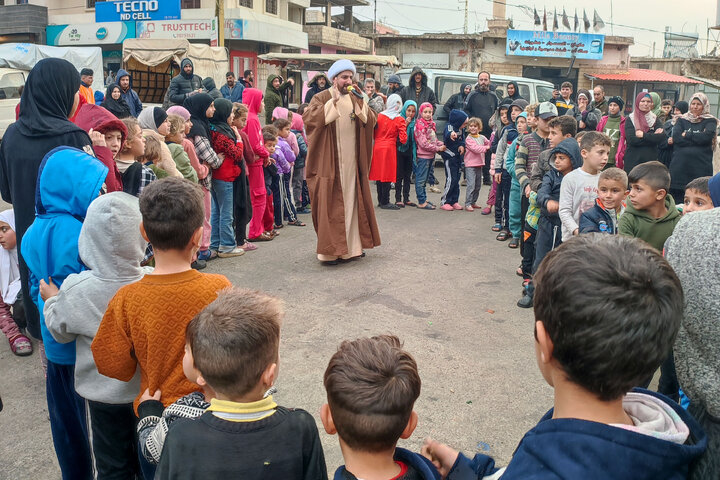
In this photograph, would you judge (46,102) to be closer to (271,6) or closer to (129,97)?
(129,97)

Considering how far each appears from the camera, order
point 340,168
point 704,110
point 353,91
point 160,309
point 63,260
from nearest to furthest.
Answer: point 160,309
point 63,260
point 353,91
point 340,168
point 704,110

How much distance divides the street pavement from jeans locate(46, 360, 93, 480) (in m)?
0.31

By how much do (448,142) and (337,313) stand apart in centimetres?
535

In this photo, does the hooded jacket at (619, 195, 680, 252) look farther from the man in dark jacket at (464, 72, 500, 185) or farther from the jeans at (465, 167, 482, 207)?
the man in dark jacket at (464, 72, 500, 185)

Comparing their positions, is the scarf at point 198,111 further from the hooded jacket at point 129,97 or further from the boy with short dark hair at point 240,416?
the hooded jacket at point 129,97

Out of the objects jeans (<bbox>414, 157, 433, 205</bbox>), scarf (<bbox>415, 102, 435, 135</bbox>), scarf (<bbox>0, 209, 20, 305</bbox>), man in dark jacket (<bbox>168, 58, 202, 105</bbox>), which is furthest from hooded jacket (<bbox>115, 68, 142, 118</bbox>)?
scarf (<bbox>0, 209, 20, 305</bbox>)

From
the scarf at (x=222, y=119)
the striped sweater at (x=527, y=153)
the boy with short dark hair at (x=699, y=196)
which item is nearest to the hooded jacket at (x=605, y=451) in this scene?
the boy with short dark hair at (x=699, y=196)

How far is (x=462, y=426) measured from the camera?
3424 mm

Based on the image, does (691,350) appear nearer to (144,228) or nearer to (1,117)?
(144,228)

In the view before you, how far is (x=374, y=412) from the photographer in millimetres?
1529

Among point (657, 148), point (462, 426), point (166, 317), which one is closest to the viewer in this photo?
point (166, 317)

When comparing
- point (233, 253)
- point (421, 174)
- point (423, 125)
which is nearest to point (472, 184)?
point (421, 174)

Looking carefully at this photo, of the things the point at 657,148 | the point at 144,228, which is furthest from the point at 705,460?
the point at 657,148

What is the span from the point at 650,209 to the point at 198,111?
4523 millimetres
